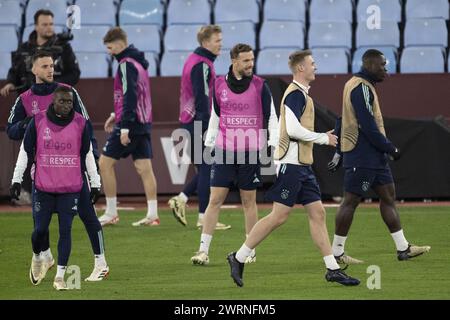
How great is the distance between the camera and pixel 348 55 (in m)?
18.8

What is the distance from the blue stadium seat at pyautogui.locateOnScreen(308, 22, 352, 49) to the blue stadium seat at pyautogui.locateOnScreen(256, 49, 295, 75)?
24.5 inches

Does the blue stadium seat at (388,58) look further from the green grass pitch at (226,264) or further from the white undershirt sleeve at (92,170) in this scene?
the white undershirt sleeve at (92,170)

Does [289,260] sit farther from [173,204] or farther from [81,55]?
[81,55]

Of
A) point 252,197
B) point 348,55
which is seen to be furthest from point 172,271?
point 348,55

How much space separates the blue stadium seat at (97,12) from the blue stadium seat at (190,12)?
1.01 m

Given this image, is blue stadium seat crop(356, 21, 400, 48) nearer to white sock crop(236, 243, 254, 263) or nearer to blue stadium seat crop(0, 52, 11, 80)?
blue stadium seat crop(0, 52, 11, 80)

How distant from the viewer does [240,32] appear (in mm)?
19250

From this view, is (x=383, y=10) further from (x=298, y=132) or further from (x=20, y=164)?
(x=20, y=164)

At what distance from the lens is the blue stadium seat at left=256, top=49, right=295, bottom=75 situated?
61.2 feet

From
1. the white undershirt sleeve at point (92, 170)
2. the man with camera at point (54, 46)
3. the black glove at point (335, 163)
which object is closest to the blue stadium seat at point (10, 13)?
the man with camera at point (54, 46)

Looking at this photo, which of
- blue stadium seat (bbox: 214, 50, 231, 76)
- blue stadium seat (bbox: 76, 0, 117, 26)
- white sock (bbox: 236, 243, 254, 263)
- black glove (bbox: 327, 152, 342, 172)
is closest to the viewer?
white sock (bbox: 236, 243, 254, 263)

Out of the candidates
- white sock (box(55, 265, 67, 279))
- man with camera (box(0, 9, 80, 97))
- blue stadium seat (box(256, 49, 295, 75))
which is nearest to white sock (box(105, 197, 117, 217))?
man with camera (box(0, 9, 80, 97))

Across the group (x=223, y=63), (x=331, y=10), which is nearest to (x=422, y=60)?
(x=331, y=10)

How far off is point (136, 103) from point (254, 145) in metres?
3.48
